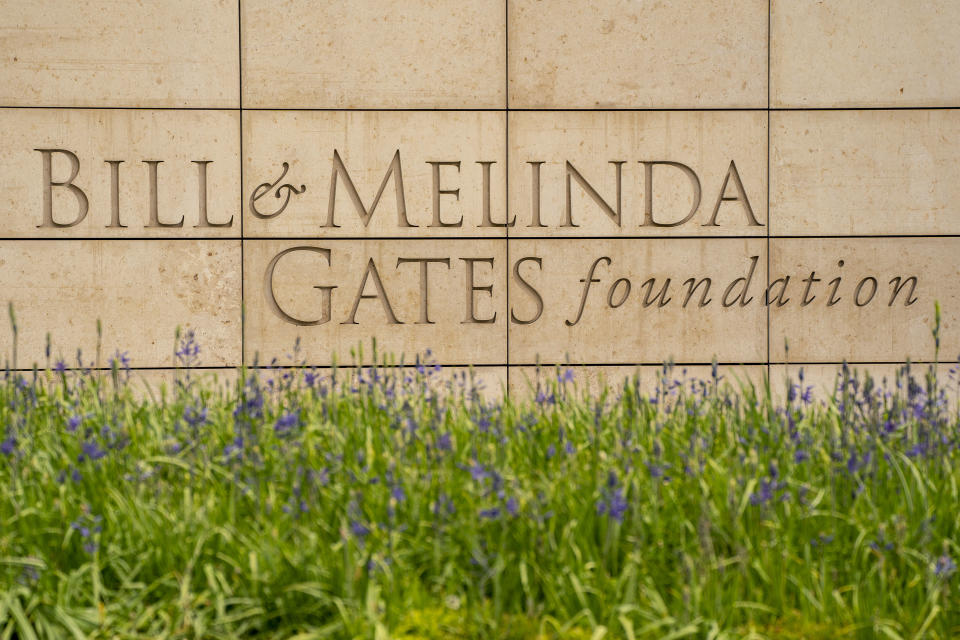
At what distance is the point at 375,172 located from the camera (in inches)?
274

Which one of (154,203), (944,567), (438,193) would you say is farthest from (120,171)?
(944,567)

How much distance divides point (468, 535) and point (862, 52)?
540 centimetres

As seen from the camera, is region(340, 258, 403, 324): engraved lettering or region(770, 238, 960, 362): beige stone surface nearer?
region(340, 258, 403, 324): engraved lettering

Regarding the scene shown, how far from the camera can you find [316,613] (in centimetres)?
299

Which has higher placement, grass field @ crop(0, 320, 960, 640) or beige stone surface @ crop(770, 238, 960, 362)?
beige stone surface @ crop(770, 238, 960, 362)

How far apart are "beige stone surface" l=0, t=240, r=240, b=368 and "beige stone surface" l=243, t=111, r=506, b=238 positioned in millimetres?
500

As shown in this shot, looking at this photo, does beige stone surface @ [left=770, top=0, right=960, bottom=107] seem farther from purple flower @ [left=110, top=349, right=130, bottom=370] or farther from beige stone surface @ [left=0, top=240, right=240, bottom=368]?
purple flower @ [left=110, top=349, right=130, bottom=370]

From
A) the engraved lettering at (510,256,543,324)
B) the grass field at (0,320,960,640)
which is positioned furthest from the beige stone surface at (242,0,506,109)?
the grass field at (0,320,960,640)

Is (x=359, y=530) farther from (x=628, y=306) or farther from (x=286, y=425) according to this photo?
(x=628, y=306)

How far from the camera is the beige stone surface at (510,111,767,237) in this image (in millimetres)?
7000

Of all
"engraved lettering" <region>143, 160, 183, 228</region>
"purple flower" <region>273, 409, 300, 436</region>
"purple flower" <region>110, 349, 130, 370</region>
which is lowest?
"purple flower" <region>273, 409, 300, 436</region>

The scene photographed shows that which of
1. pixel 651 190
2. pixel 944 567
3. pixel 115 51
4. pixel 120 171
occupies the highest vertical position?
pixel 115 51

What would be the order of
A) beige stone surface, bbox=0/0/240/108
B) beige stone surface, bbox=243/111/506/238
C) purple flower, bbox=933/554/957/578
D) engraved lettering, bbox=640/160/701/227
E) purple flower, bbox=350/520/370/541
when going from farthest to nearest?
1. engraved lettering, bbox=640/160/701/227
2. beige stone surface, bbox=243/111/506/238
3. beige stone surface, bbox=0/0/240/108
4. purple flower, bbox=933/554/957/578
5. purple flower, bbox=350/520/370/541

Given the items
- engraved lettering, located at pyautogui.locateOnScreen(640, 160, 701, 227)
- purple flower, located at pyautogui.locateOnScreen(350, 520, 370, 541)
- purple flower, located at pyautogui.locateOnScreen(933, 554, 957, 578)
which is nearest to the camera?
purple flower, located at pyautogui.locateOnScreen(350, 520, 370, 541)
